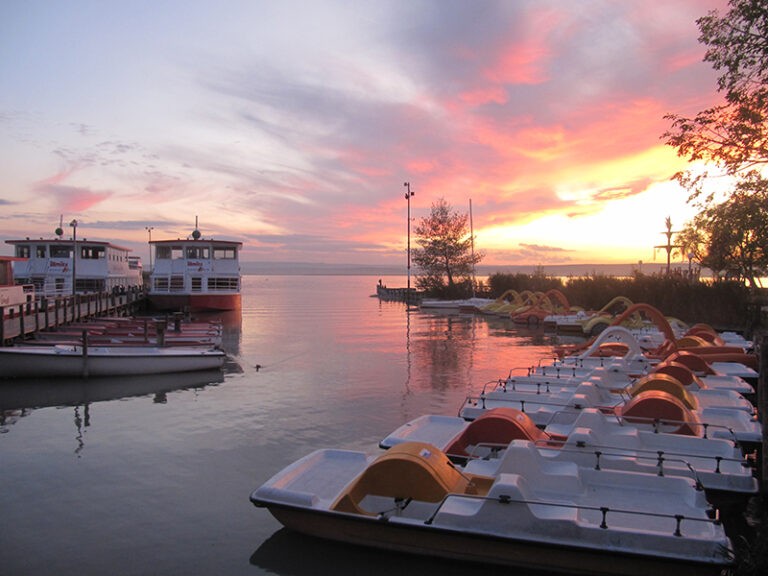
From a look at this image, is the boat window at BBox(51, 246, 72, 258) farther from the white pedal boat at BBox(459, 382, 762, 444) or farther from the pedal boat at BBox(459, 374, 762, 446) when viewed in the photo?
the pedal boat at BBox(459, 374, 762, 446)

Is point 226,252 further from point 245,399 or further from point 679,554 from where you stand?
point 679,554

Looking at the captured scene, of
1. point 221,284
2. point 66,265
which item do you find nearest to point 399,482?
point 221,284

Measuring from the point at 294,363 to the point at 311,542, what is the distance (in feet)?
46.9

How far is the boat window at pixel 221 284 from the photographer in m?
46.1

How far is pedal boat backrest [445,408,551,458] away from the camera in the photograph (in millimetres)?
8477

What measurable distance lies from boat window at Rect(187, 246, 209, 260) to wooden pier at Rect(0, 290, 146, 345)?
5501 millimetres

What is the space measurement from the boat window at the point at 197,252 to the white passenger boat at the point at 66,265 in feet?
20.1

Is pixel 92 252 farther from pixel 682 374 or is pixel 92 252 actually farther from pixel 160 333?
pixel 682 374

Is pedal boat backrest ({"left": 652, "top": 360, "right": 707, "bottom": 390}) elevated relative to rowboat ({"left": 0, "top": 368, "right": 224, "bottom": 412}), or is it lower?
elevated

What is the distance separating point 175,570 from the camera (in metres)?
6.48

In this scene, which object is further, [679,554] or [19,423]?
[19,423]

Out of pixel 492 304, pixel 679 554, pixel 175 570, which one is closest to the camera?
pixel 679 554

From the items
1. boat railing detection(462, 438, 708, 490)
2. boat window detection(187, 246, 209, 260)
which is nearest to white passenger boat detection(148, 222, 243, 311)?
boat window detection(187, 246, 209, 260)

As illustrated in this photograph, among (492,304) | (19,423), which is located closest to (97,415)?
(19,423)
